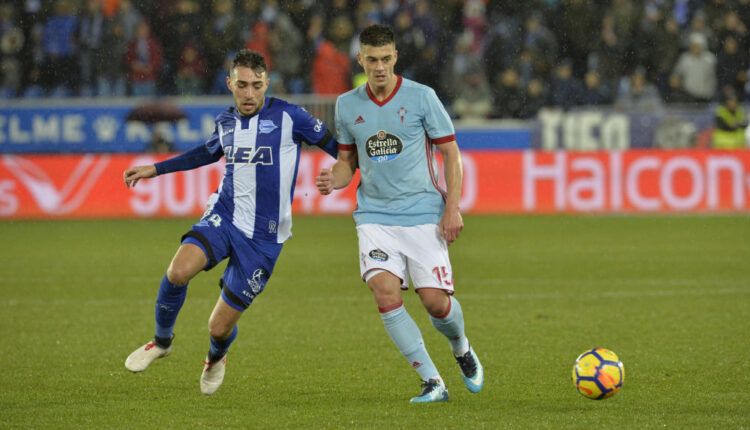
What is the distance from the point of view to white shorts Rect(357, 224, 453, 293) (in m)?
6.96

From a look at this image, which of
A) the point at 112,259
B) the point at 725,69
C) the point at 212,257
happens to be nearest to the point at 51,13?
the point at 112,259

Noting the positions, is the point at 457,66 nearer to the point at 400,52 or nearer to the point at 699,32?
the point at 400,52

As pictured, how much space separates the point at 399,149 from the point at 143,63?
15.2m

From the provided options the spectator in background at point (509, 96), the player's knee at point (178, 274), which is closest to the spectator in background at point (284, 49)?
the spectator in background at point (509, 96)

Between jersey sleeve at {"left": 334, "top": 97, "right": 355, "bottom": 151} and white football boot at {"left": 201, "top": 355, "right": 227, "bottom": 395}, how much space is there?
1.37m

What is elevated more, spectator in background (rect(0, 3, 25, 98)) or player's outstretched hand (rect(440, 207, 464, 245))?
player's outstretched hand (rect(440, 207, 464, 245))

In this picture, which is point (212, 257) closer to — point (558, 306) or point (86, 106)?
point (558, 306)

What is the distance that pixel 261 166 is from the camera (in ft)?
24.2

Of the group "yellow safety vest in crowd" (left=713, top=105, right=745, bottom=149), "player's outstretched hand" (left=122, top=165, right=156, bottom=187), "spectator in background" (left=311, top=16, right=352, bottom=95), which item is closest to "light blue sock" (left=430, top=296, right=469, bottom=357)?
"player's outstretched hand" (left=122, top=165, right=156, bottom=187)

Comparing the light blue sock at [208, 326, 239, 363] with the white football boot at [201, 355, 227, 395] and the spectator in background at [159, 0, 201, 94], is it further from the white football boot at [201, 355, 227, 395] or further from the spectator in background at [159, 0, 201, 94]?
the spectator in background at [159, 0, 201, 94]

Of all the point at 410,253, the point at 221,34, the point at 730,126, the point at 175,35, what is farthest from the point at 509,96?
the point at 410,253

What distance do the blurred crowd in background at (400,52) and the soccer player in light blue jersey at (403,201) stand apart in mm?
14599

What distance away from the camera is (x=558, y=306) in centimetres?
1130

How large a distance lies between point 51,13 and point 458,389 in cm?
1634
